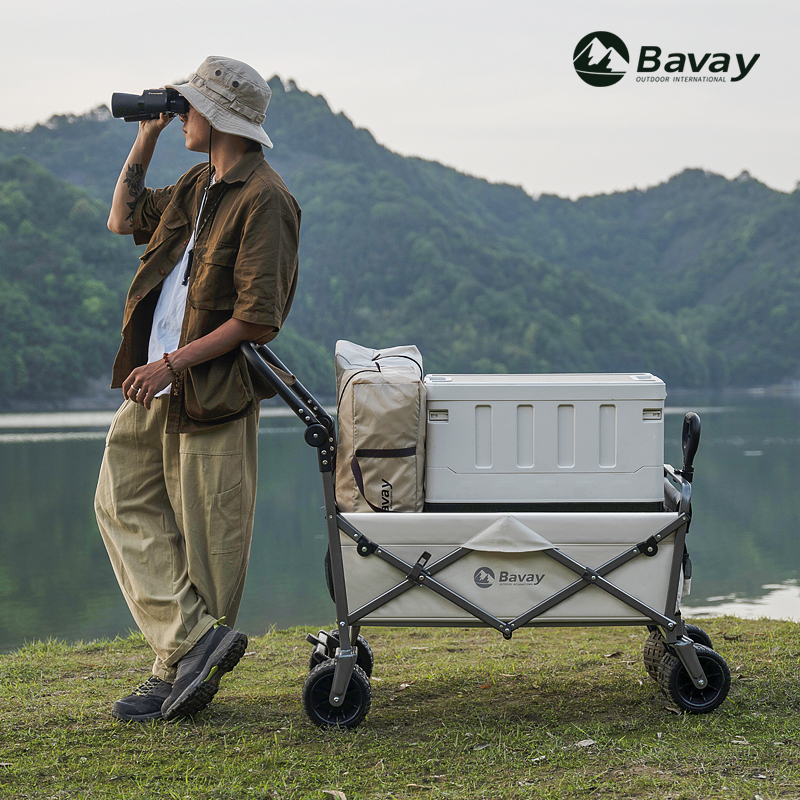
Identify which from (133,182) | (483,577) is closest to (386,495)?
(483,577)

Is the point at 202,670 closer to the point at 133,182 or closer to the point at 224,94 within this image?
the point at 133,182

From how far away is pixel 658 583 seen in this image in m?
2.81

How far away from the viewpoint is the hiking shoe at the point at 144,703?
2.76 m

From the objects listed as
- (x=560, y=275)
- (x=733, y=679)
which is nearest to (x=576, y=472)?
(x=733, y=679)

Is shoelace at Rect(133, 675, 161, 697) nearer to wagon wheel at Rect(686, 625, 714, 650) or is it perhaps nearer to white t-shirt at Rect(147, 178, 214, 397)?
white t-shirt at Rect(147, 178, 214, 397)

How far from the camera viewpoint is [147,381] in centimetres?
272

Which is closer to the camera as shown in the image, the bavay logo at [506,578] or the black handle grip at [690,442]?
the bavay logo at [506,578]

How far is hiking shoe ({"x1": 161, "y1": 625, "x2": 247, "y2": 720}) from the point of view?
2732 mm

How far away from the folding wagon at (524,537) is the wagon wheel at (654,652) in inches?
7.4

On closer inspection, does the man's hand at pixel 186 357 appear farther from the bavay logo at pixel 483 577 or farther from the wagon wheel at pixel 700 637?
the wagon wheel at pixel 700 637

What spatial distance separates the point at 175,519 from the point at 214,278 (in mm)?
765

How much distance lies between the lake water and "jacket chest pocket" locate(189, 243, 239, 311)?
4.57 meters

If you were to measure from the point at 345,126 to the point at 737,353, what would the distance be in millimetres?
57078

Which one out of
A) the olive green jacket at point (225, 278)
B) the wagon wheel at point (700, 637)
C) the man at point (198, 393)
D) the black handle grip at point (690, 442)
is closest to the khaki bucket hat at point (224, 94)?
the man at point (198, 393)
